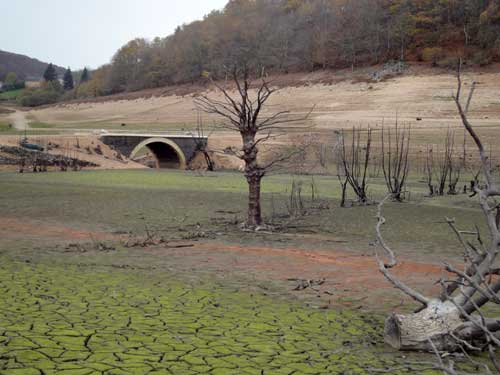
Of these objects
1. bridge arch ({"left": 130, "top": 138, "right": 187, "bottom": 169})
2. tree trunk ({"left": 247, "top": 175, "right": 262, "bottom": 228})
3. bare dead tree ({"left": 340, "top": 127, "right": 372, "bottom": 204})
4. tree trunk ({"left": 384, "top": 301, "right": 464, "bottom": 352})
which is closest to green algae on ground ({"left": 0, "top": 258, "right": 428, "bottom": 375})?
tree trunk ({"left": 384, "top": 301, "right": 464, "bottom": 352})

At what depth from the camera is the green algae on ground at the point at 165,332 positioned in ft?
17.6

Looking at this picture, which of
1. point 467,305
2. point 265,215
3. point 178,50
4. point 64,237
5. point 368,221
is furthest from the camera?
point 178,50

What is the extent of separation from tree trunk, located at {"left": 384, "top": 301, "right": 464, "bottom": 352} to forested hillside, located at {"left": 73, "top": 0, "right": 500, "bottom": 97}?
148 ft

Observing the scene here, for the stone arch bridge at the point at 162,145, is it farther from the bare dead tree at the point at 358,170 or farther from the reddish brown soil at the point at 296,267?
the reddish brown soil at the point at 296,267

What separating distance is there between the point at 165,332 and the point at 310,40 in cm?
7955

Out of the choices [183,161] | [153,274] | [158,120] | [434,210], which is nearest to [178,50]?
[158,120]

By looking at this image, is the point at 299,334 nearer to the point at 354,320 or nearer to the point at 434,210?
the point at 354,320

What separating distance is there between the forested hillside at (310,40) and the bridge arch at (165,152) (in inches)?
376

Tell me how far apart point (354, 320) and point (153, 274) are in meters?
3.57

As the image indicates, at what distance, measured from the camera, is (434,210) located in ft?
63.1

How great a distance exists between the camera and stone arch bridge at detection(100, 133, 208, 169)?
4422 cm

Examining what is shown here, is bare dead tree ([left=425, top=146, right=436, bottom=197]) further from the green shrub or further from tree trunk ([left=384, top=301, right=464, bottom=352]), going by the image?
the green shrub

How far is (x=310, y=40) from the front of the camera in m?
82.6

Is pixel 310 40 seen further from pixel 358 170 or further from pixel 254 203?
pixel 254 203
